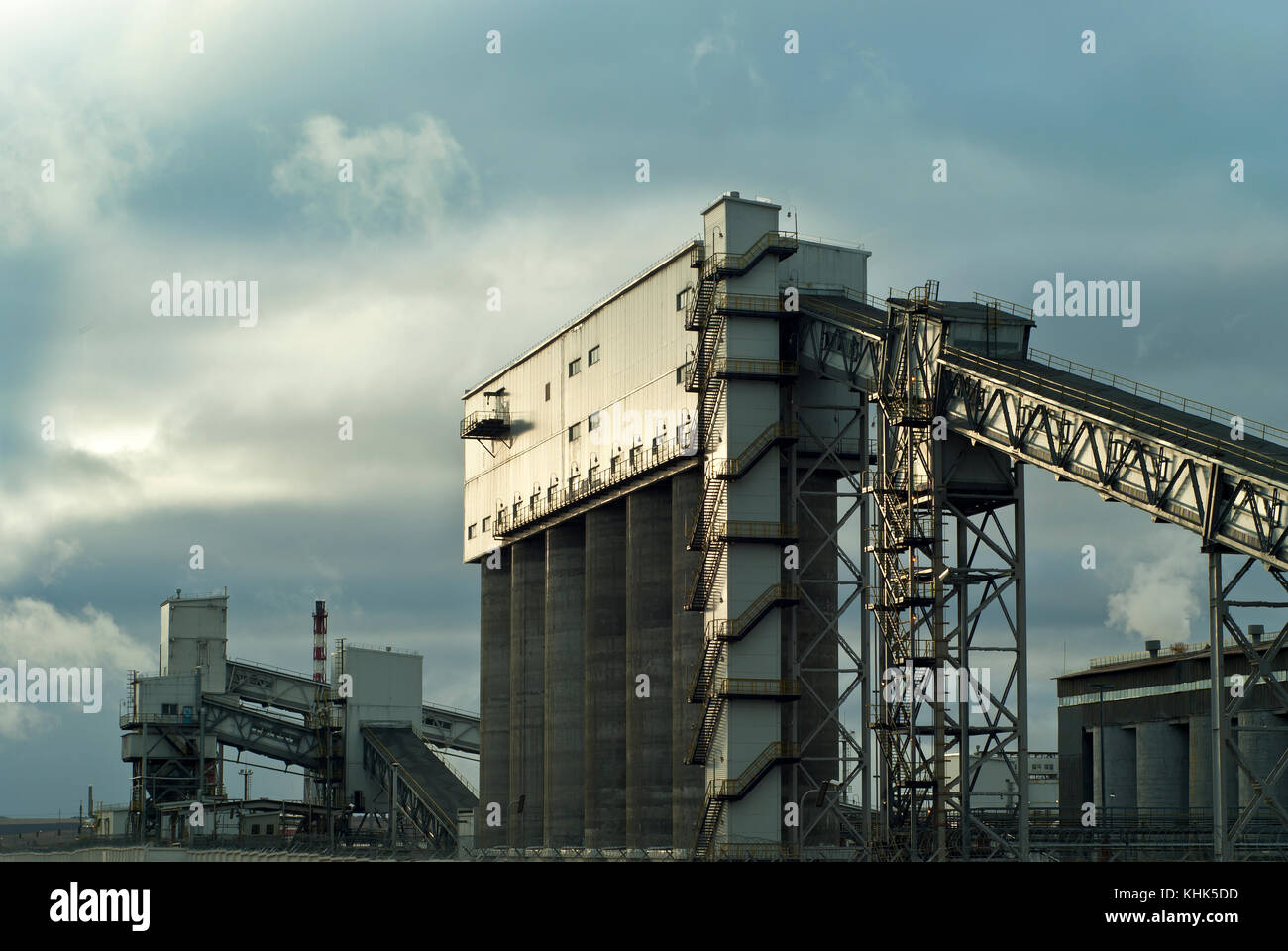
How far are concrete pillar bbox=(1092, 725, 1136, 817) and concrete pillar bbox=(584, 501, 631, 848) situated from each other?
43814 millimetres

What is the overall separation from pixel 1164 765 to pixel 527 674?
43176 mm

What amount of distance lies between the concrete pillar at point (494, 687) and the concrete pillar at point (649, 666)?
24011 mm

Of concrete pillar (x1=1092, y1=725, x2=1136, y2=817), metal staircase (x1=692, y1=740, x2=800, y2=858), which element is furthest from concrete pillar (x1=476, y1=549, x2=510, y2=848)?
concrete pillar (x1=1092, y1=725, x2=1136, y2=817)

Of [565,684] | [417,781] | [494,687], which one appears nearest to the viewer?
[565,684]

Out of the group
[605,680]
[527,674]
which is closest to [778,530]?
[605,680]

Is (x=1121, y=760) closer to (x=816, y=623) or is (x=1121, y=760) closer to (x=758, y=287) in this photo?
(x=816, y=623)

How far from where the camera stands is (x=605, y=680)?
88.1 meters

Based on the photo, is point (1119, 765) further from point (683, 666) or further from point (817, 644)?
point (683, 666)

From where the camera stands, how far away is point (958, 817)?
6294 cm

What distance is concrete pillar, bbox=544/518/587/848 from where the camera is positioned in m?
93.7

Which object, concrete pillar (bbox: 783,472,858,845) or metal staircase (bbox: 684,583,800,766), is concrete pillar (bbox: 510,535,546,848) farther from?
metal staircase (bbox: 684,583,800,766)

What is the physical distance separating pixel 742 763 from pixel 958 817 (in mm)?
11320

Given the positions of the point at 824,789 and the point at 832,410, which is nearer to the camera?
the point at 824,789
